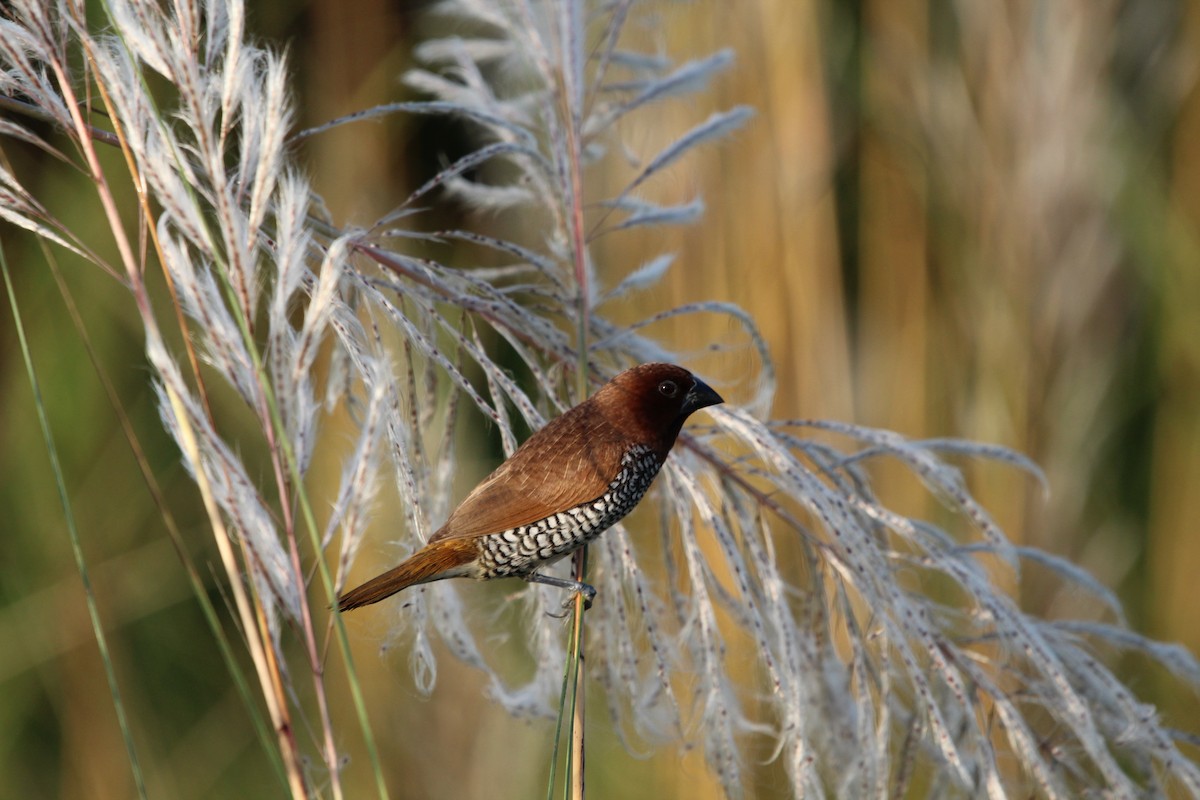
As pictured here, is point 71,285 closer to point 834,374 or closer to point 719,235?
point 719,235

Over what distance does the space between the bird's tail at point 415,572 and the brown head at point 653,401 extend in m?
0.31

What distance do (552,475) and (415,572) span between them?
301 mm

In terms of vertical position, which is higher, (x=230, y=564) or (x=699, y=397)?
(x=230, y=564)

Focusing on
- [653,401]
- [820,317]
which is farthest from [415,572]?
[820,317]

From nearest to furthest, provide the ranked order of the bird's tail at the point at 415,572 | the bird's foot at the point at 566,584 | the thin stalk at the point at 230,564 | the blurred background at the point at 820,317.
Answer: the thin stalk at the point at 230,564 → the bird's tail at the point at 415,572 → the bird's foot at the point at 566,584 → the blurred background at the point at 820,317

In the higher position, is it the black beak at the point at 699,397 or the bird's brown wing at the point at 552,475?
the black beak at the point at 699,397

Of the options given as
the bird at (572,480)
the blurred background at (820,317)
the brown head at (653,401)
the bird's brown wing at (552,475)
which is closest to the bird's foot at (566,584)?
the bird at (572,480)

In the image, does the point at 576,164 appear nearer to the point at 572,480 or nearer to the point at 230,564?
the point at 572,480

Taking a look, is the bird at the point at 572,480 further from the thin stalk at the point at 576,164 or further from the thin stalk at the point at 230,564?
the thin stalk at the point at 230,564

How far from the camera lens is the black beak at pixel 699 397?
1799 mm

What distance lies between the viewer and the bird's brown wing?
1721mm

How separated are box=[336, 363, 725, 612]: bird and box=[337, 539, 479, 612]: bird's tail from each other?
0.20ft

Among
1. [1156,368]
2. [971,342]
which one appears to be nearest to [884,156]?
[971,342]

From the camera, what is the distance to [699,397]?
5.92ft
